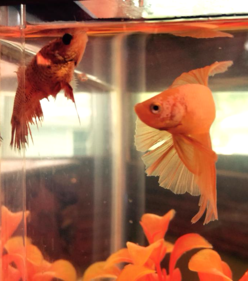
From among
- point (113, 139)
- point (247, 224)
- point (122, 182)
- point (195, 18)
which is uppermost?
point (195, 18)

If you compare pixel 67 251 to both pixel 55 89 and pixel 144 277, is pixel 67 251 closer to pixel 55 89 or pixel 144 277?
pixel 144 277

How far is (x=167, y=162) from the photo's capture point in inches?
38.0

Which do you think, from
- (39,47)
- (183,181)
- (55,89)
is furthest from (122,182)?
(39,47)

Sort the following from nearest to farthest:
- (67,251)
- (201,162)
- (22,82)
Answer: (201,162), (22,82), (67,251)

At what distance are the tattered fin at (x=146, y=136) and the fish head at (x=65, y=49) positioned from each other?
0.27 m

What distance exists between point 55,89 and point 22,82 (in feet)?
0.37

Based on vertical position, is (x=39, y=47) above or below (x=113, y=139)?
above

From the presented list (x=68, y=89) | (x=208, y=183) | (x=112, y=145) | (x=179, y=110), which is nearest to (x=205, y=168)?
(x=208, y=183)

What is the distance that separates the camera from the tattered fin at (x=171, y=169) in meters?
0.95

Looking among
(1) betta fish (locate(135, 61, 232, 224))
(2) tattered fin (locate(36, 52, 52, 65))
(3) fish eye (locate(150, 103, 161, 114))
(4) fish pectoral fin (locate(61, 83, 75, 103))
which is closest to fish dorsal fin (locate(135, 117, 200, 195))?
(1) betta fish (locate(135, 61, 232, 224))

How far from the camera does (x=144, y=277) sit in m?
1.01

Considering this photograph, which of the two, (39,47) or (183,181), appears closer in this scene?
(183,181)

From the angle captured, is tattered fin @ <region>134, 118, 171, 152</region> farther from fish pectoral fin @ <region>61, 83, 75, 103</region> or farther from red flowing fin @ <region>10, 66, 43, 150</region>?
red flowing fin @ <region>10, 66, 43, 150</region>

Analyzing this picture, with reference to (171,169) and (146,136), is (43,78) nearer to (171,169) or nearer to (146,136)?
(146,136)
